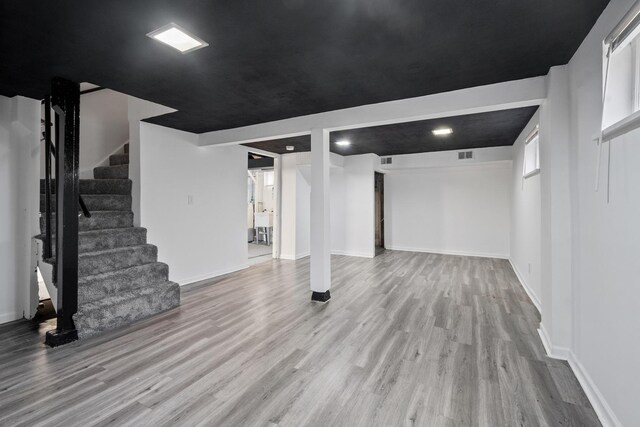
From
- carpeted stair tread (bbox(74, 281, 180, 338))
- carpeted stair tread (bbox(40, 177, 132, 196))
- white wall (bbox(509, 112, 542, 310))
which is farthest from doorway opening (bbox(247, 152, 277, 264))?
white wall (bbox(509, 112, 542, 310))

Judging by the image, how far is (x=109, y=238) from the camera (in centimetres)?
376

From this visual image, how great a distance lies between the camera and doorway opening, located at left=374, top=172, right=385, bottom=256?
26.1 feet

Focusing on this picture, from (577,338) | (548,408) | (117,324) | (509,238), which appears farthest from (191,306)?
(509,238)

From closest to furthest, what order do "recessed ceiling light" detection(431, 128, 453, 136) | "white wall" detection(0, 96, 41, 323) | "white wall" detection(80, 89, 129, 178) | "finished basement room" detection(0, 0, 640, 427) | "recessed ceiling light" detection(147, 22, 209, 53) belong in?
"finished basement room" detection(0, 0, 640, 427)
"recessed ceiling light" detection(147, 22, 209, 53)
"white wall" detection(0, 96, 41, 323)
"recessed ceiling light" detection(431, 128, 453, 136)
"white wall" detection(80, 89, 129, 178)

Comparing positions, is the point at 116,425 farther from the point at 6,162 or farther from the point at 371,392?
the point at 6,162

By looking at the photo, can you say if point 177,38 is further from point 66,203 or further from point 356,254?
point 356,254

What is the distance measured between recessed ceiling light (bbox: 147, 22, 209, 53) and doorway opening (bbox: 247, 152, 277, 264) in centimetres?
596

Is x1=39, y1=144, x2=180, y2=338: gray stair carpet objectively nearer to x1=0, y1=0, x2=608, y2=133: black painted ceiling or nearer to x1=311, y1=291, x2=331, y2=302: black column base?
x1=0, y1=0, x2=608, y2=133: black painted ceiling

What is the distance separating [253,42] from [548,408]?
10.5 ft

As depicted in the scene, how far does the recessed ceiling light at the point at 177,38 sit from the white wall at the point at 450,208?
589cm

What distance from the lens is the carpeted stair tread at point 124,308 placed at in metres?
2.93

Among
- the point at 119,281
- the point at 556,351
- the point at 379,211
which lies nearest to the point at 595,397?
the point at 556,351

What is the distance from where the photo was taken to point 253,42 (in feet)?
7.00

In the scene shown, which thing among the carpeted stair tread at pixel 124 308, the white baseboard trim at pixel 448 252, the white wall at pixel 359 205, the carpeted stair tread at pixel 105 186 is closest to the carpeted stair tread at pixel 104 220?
the carpeted stair tread at pixel 105 186
